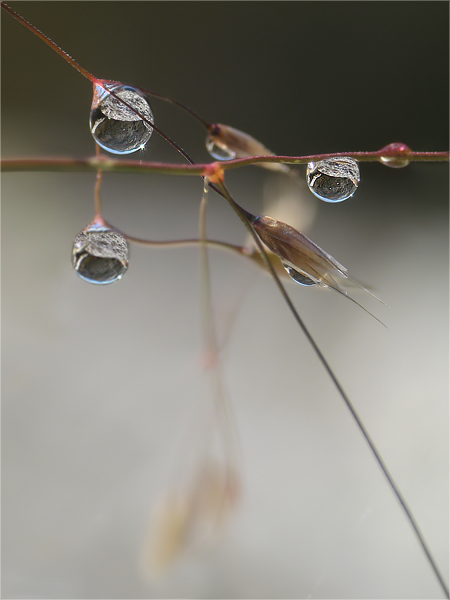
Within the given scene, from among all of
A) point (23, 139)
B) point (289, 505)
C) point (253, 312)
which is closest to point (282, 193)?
point (253, 312)

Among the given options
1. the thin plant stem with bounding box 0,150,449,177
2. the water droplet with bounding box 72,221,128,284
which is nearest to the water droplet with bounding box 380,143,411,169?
the thin plant stem with bounding box 0,150,449,177

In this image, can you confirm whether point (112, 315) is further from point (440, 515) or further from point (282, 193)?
point (440, 515)

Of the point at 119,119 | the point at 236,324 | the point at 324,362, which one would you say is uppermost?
Answer: the point at 236,324

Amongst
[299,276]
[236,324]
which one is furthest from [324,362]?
[236,324]

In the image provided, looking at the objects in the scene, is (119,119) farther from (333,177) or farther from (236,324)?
(236,324)

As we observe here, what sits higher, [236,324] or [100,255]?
[236,324]

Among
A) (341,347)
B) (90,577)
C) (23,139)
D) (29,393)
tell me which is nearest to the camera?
(90,577)

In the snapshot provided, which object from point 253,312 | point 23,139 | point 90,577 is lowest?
point 90,577
